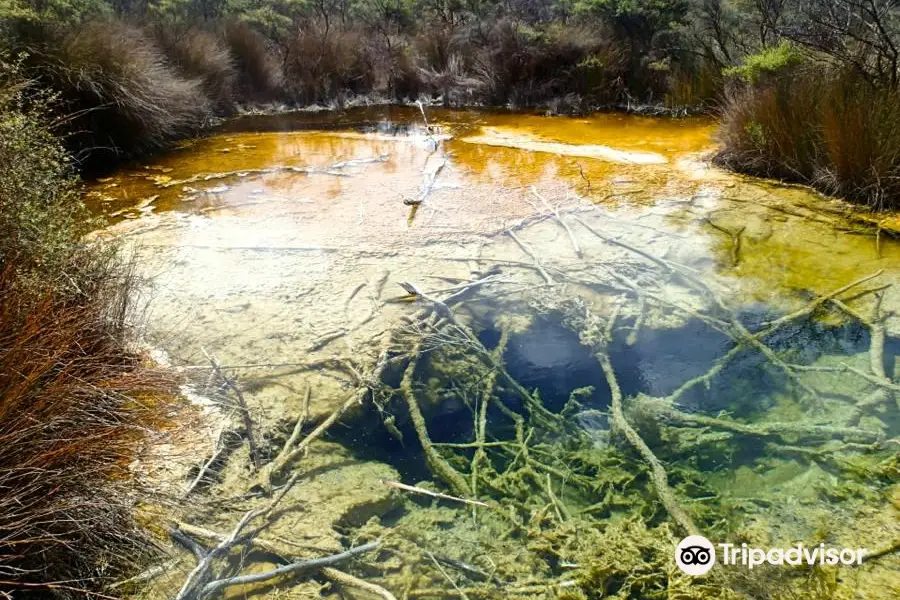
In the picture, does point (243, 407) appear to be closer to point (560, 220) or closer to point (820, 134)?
point (560, 220)

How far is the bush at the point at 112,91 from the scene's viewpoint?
6398 millimetres

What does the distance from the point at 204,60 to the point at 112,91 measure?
2783mm

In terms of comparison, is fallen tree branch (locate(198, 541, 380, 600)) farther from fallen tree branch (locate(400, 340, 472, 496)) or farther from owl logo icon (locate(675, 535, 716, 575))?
owl logo icon (locate(675, 535, 716, 575))

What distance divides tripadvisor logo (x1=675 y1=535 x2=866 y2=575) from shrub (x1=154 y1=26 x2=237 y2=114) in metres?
8.69

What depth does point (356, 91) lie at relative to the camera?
11.1 m

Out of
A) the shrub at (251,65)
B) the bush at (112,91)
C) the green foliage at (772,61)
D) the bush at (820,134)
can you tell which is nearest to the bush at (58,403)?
the bush at (112,91)

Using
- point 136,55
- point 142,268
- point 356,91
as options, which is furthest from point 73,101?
point 356,91

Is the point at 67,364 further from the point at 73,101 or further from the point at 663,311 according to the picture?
the point at 73,101

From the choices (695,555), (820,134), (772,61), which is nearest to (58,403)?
(695,555)

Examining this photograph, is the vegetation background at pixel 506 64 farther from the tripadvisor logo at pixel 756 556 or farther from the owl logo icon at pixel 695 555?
the owl logo icon at pixel 695 555

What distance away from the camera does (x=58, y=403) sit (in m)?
2.02

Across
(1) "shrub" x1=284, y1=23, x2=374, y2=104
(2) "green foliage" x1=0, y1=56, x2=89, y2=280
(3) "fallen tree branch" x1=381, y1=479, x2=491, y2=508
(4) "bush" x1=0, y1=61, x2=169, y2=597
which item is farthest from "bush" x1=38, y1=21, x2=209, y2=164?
(3) "fallen tree branch" x1=381, y1=479, x2=491, y2=508

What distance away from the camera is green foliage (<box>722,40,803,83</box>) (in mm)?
6019

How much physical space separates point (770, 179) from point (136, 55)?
694cm
